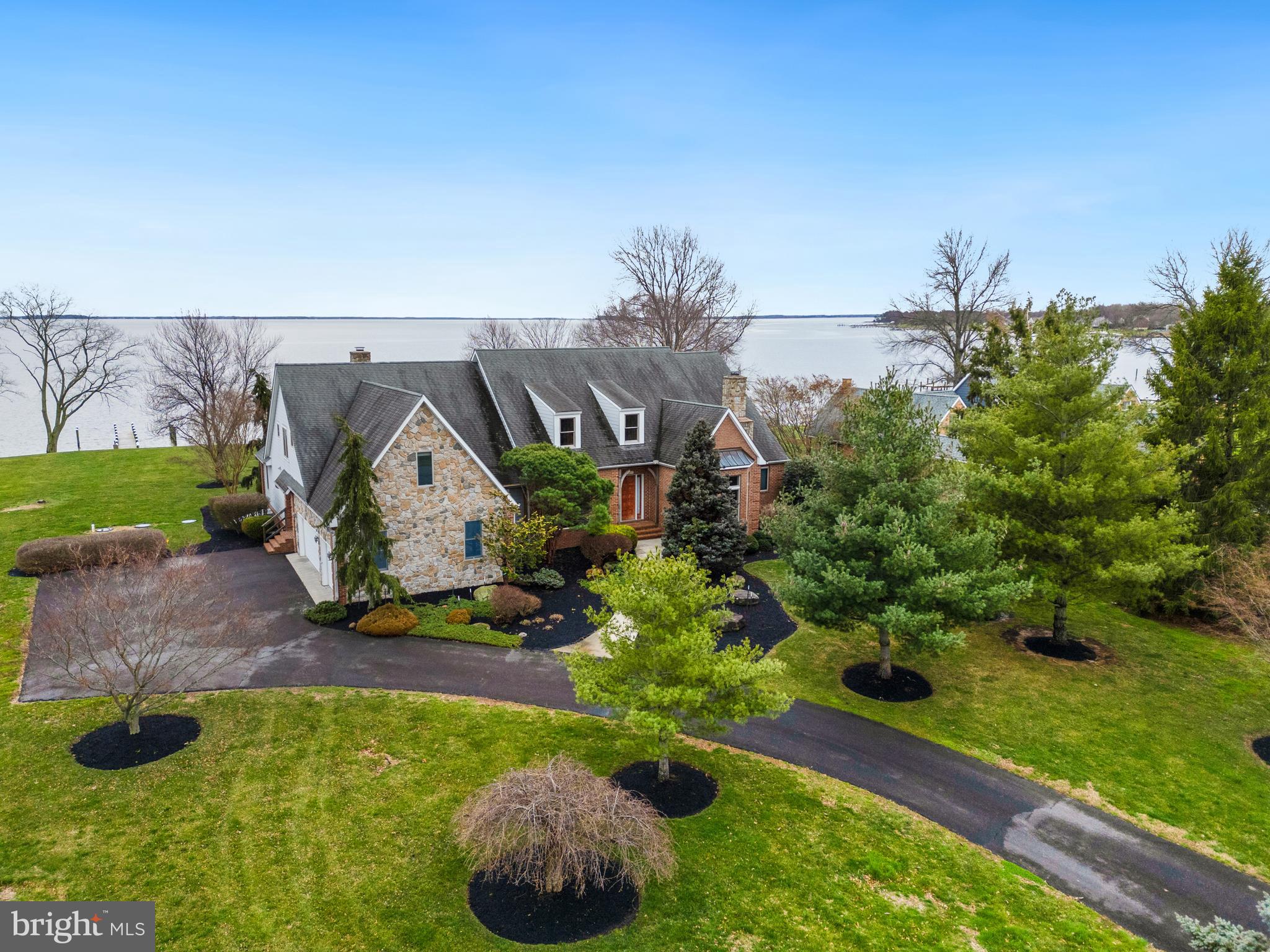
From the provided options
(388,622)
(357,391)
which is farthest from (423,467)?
(357,391)

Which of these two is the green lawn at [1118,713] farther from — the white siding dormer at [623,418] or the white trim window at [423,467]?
the white siding dormer at [623,418]

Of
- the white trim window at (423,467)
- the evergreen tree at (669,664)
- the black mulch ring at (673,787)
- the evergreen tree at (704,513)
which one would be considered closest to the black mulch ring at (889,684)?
the black mulch ring at (673,787)

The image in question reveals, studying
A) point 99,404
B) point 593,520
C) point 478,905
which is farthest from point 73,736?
point 99,404

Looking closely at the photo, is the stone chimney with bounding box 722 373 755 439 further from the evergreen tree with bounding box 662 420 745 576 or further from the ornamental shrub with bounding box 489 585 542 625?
the ornamental shrub with bounding box 489 585 542 625

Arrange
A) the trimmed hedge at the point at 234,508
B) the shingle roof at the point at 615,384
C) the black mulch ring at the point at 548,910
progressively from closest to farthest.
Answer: the black mulch ring at the point at 548,910 < the shingle roof at the point at 615,384 < the trimmed hedge at the point at 234,508

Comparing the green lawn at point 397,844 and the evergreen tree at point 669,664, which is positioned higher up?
the evergreen tree at point 669,664

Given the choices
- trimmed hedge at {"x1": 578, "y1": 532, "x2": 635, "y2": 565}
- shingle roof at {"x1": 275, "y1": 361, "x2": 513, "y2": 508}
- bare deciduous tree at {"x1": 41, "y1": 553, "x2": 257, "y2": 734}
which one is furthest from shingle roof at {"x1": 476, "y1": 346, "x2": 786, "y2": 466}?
bare deciduous tree at {"x1": 41, "y1": 553, "x2": 257, "y2": 734}
